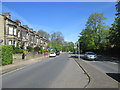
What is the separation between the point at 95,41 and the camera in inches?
1874

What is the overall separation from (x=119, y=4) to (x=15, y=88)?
2399 centimetres

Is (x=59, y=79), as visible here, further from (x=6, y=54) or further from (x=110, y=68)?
(x=6, y=54)

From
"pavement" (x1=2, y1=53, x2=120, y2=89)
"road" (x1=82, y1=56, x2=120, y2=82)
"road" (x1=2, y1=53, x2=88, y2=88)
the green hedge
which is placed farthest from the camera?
the green hedge

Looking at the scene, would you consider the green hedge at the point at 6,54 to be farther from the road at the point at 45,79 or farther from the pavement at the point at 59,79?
the road at the point at 45,79

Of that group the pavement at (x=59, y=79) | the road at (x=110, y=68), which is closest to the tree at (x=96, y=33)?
the road at (x=110, y=68)

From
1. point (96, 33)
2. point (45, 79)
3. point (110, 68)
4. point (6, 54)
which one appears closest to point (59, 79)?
point (45, 79)

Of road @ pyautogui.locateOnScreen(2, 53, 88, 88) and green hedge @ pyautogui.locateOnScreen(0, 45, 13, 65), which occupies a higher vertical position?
green hedge @ pyautogui.locateOnScreen(0, 45, 13, 65)

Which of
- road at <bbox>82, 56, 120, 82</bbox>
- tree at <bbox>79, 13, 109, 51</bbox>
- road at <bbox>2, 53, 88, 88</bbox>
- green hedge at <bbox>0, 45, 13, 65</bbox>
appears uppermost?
tree at <bbox>79, 13, 109, 51</bbox>

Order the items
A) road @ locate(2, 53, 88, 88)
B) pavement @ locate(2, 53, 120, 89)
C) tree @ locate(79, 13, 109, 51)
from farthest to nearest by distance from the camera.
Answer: tree @ locate(79, 13, 109, 51), road @ locate(2, 53, 88, 88), pavement @ locate(2, 53, 120, 89)

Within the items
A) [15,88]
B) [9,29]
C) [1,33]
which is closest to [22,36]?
[9,29]

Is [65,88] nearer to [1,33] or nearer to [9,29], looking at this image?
[1,33]

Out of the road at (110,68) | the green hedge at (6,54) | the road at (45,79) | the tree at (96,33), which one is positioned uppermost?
the tree at (96,33)

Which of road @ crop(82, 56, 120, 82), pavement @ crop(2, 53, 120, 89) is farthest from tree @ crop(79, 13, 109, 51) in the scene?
pavement @ crop(2, 53, 120, 89)

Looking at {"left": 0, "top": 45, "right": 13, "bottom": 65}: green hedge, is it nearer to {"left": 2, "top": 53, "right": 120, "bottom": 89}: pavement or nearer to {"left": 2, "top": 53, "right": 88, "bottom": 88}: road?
{"left": 2, "top": 53, "right": 120, "bottom": 89}: pavement
